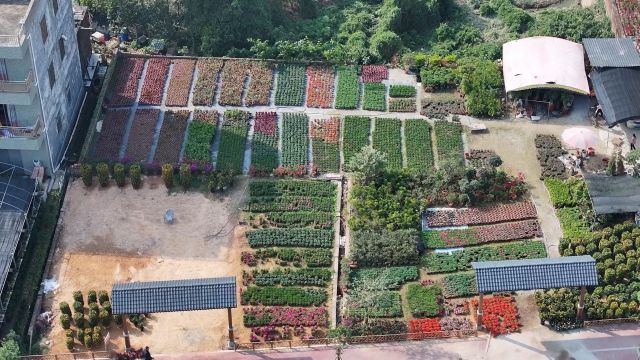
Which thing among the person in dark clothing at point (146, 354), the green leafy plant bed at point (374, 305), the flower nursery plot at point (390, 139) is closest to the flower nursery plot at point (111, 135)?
the person in dark clothing at point (146, 354)

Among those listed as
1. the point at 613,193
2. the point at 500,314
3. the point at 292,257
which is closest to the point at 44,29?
the point at 292,257

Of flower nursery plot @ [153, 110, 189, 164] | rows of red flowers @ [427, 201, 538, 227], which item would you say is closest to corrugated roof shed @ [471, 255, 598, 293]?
rows of red flowers @ [427, 201, 538, 227]

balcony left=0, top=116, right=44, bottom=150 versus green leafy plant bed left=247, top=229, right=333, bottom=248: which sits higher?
balcony left=0, top=116, right=44, bottom=150

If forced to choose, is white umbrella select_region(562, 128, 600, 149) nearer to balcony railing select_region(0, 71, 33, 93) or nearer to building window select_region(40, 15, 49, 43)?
building window select_region(40, 15, 49, 43)

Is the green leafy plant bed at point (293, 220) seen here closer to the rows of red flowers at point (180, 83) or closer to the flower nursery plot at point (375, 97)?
the flower nursery plot at point (375, 97)

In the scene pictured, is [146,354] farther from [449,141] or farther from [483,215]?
[449,141]
